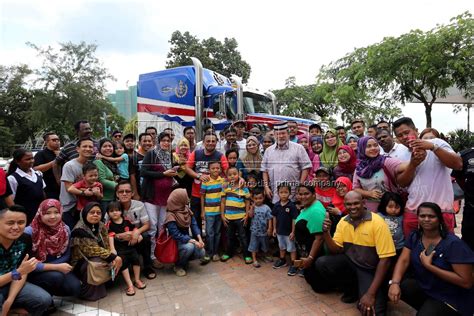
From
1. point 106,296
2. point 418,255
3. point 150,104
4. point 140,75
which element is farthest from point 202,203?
point 140,75

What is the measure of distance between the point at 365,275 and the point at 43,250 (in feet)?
10.1

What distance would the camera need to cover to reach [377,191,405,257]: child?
3.02m

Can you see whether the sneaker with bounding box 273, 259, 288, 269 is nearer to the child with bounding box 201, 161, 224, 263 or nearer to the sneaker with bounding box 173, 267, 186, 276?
the child with bounding box 201, 161, 224, 263

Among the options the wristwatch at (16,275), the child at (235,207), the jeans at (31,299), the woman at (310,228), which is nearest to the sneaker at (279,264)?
the child at (235,207)

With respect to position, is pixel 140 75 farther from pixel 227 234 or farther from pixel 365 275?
pixel 365 275

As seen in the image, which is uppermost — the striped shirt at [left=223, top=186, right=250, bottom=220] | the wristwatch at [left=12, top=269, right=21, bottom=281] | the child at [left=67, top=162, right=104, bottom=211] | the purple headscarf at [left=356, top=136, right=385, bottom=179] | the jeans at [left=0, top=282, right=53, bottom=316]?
the purple headscarf at [left=356, top=136, right=385, bottom=179]

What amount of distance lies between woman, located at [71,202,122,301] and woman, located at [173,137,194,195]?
1361 millimetres

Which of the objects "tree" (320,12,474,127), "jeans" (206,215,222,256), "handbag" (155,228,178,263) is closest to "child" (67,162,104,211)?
"handbag" (155,228,178,263)

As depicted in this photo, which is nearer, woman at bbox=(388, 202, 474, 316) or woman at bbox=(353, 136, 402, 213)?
woman at bbox=(388, 202, 474, 316)

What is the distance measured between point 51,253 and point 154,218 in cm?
127

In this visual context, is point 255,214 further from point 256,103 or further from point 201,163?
point 256,103

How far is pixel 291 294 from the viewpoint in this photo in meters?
3.26

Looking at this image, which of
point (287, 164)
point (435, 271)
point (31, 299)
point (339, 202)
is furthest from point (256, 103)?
point (31, 299)

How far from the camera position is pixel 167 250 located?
12.5ft
